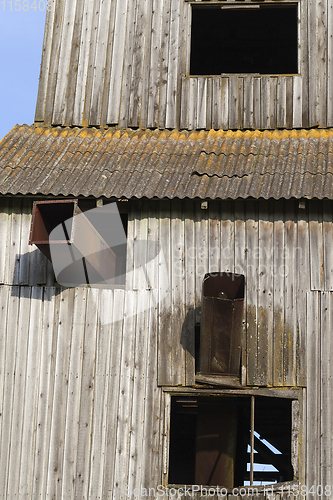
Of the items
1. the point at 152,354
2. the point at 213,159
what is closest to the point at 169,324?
the point at 152,354

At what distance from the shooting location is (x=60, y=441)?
31.3 ft

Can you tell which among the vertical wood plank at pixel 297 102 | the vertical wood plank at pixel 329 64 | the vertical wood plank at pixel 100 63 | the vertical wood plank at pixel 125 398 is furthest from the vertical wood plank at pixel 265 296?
the vertical wood plank at pixel 100 63

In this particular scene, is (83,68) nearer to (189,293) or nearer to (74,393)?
(189,293)

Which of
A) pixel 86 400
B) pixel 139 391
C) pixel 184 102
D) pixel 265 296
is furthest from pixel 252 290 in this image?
pixel 184 102

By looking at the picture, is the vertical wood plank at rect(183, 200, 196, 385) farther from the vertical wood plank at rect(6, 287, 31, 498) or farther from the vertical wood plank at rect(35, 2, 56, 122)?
the vertical wood plank at rect(35, 2, 56, 122)

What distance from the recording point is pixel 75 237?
29.9ft

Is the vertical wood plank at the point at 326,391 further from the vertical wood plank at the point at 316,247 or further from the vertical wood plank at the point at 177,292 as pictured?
the vertical wood plank at the point at 177,292

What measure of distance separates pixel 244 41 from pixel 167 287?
842cm

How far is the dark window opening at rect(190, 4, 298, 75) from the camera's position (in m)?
14.6

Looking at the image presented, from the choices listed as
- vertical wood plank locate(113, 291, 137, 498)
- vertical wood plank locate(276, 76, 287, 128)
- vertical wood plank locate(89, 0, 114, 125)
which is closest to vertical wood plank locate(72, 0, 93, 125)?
vertical wood plank locate(89, 0, 114, 125)

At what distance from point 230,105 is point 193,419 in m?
8.23

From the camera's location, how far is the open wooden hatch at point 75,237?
9.30 meters

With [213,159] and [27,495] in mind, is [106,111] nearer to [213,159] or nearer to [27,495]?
[213,159]

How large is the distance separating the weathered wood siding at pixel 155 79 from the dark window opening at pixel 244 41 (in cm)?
183
